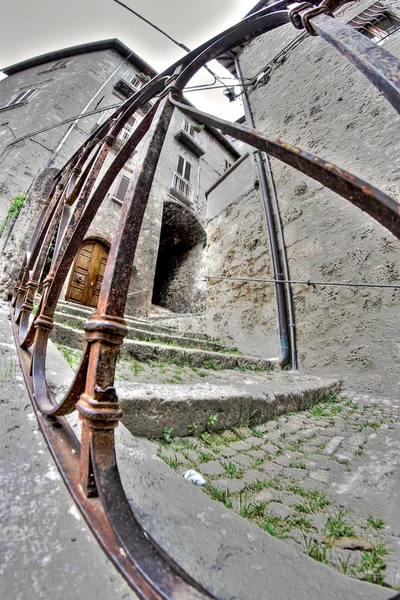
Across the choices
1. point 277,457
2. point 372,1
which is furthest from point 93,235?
point 277,457

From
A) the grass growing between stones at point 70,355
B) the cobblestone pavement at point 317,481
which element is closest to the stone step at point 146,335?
the grass growing between stones at point 70,355

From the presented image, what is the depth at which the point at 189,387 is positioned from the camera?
1.77 m

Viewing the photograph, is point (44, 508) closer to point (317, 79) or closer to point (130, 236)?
point (130, 236)

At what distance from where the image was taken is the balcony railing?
11406 mm

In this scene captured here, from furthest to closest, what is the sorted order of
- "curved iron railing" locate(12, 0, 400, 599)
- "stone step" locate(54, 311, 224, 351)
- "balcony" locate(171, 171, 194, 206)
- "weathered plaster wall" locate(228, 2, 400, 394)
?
"balcony" locate(171, 171, 194, 206)
"weathered plaster wall" locate(228, 2, 400, 394)
"stone step" locate(54, 311, 224, 351)
"curved iron railing" locate(12, 0, 400, 599)

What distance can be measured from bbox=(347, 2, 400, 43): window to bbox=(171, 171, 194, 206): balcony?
7.79 m

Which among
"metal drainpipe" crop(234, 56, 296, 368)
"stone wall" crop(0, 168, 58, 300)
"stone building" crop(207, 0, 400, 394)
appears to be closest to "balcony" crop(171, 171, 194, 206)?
"stone building" crop(207, 0, 400, 394)

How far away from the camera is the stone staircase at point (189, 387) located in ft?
4.43

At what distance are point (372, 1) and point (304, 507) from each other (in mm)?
6949

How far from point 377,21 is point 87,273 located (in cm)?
854

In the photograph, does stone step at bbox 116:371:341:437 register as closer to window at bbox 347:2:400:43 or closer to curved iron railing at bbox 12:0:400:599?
curved iron railing at bbox 12:0:400:599

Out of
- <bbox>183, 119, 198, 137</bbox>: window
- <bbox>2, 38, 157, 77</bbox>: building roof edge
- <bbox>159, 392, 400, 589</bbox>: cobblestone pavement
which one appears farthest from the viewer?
<bbox>2, 38, 157, 77</bbox>: building roof edge

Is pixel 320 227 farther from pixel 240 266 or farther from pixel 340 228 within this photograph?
pixel 240 266

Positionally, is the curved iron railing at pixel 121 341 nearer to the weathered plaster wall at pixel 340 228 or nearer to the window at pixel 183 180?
the weathered plaster wall at pixel 340 228
